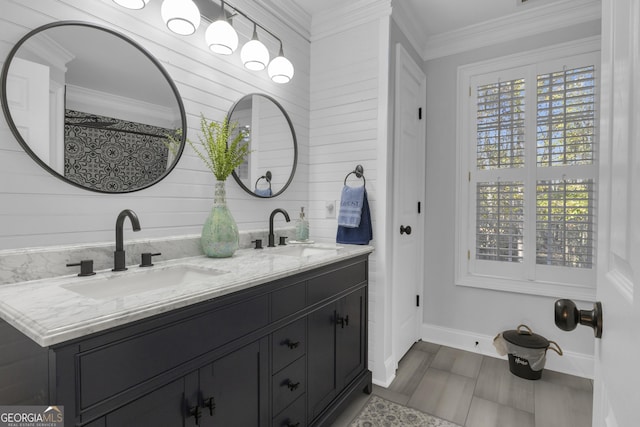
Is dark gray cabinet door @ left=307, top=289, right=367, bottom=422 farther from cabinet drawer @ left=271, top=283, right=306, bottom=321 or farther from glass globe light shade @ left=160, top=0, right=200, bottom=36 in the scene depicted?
glass globe light shade @ left=160, top=0, right=200, bottom=36

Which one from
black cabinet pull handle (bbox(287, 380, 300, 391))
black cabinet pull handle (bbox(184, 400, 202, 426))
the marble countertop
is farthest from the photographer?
black cabinet pull handle (bbox(287, 380, 300, 391))

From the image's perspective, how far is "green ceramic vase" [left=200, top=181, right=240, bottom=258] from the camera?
1.59 metres

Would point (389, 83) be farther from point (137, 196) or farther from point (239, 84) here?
point (137, 196)

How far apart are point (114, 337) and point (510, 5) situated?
313 cm

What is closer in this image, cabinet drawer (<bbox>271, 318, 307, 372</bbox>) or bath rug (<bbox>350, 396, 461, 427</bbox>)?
cabinet drawer (<bbox>271, 318, 307, 372</bbox>)

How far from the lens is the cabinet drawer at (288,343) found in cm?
132

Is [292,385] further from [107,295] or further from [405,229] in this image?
[405,229]

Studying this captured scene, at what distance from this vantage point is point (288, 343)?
1387mm

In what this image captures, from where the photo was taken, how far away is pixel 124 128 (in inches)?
56.3

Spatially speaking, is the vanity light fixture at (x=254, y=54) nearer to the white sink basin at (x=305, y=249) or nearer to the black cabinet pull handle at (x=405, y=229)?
the white sink basin at (x=305, y=249)

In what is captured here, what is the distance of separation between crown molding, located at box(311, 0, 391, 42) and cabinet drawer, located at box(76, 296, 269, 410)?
209 cm

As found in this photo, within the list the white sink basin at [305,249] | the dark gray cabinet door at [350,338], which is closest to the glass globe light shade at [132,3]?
the white sink basin at [305,249]

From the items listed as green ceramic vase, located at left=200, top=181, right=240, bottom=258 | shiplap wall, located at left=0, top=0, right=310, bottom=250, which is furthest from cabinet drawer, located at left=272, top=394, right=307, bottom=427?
shiplap wall, located at left=0, top=0, right=310, bottom=250

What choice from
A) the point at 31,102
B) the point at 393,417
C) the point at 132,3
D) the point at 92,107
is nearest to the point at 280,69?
the point at 132,3
